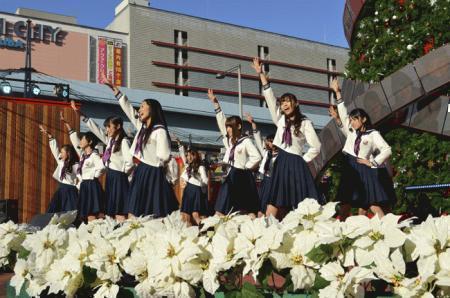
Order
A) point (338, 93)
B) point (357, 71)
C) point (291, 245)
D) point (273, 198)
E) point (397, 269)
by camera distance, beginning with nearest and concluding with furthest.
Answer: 1. point (397, 269)
2. point (291, 245)
3. point (273, 198)
4. point (338, 93)
5. point (357, 71)

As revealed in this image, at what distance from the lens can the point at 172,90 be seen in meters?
50.5

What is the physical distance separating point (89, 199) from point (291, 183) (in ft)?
12.7

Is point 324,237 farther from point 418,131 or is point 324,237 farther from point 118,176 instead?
point 418,131

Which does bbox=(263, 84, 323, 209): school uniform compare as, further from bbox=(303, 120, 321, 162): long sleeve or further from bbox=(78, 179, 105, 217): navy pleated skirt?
bbox=(78, 179, 105, 217): navy pleated skirt

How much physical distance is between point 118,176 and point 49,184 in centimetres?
483

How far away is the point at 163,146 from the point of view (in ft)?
19.7

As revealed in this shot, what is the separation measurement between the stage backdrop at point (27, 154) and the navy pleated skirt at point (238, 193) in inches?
195

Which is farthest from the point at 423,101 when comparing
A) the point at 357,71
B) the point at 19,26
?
the point at 19,26

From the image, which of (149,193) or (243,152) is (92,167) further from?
(149,193)

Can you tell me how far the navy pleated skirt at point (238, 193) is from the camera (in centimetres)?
860

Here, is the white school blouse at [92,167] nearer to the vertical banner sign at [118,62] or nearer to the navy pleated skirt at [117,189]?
the navy pleated skirt at [117,189]

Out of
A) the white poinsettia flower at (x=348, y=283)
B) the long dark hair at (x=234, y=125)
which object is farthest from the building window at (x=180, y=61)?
the white poinsettia flower at (x=348, y=283)

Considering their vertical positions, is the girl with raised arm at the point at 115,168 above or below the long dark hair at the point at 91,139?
below

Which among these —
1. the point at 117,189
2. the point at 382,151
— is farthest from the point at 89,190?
the point at 382,151
